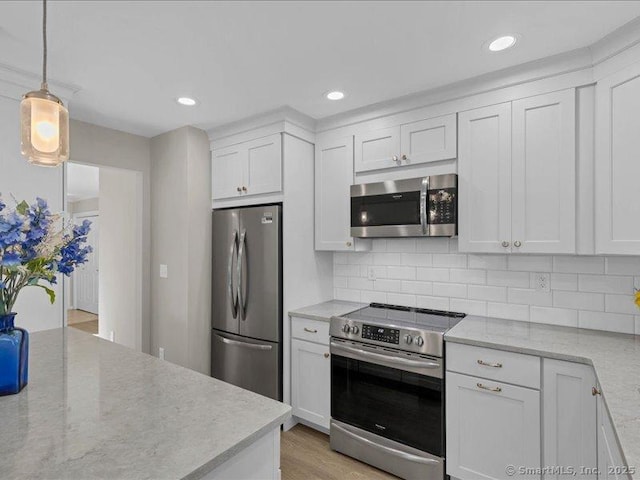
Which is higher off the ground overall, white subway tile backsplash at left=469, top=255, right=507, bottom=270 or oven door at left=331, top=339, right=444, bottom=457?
white subway tile backsplash at left=469, top=255, right=507, bottom=270

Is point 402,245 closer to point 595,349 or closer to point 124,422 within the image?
point 595,349

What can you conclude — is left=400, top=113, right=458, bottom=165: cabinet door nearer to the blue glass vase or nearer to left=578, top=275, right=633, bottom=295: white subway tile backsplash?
left=578, top=275, right=633, bottom=295: white subway tile backsplash

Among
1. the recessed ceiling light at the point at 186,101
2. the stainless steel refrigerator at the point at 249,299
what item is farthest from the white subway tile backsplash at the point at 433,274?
the recessed ceiling light at the point at 186,101

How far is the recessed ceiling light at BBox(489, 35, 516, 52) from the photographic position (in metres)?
1.82

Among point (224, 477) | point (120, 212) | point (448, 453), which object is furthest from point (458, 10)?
point (120, 212)

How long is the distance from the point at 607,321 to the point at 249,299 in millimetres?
2513

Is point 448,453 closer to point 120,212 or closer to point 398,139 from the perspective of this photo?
point 398,139

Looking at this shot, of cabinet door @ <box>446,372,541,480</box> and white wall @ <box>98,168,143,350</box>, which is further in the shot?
white wall @ <box>98,168,143,350</box>

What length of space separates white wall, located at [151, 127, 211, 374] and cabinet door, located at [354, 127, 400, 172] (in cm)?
152

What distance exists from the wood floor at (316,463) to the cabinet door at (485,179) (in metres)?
1.65

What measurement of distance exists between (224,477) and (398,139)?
2371 millimetres

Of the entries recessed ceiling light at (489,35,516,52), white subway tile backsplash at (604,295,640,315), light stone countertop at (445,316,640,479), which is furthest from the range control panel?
recessed ceiling light at (489,35,516,52)

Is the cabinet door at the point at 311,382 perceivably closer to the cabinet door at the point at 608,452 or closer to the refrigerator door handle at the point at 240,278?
the refrigerator door handle at the point at 240,278

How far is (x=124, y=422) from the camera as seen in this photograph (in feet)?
3.31
